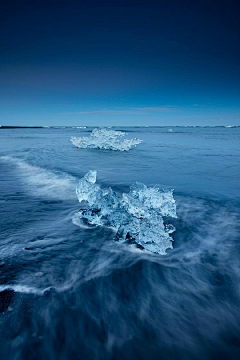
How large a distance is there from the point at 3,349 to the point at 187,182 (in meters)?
5.75

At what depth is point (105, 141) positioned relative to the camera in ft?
48.3

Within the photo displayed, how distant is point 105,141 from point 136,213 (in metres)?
12.2

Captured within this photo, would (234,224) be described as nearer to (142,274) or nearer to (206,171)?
(142,274)

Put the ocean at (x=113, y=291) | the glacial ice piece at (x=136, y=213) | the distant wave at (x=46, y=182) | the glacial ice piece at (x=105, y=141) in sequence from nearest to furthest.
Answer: the ocean at (x=113, y=291) → the glacial ice piece at (x=136, y=213) → the distant wave at (x=46, y=182) → the glacial ice piece at (x=105, y=141)

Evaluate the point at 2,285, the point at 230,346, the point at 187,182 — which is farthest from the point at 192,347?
the point at 187,182

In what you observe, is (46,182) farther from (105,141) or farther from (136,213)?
(105,141)

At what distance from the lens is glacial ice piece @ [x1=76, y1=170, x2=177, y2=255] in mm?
2688

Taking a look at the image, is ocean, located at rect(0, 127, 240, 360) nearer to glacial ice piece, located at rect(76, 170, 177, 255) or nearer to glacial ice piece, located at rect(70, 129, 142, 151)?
glacial ice piece, located at rect(76, 170, 177, 255)

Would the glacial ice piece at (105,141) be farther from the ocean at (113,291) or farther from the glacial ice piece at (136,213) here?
the ocean at (113,291)

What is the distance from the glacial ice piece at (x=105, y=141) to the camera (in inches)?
552

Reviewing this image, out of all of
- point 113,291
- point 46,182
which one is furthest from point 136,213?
point 46,182

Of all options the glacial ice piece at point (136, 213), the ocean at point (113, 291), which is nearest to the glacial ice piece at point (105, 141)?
the glacial ice piece at point (136, 213)

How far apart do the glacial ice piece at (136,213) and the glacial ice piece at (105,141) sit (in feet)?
34.1

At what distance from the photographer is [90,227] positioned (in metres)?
3.23
